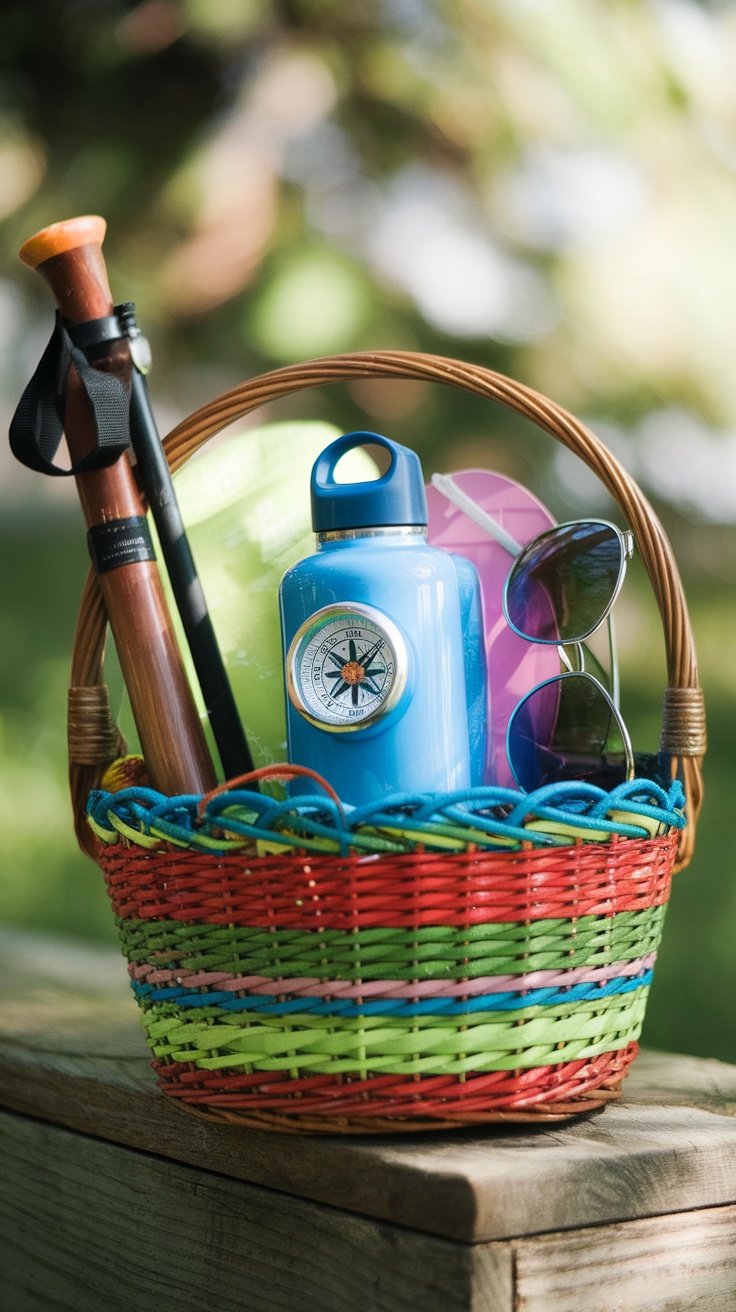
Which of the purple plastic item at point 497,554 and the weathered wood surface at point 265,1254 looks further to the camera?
the purple plastic item at point 497,554

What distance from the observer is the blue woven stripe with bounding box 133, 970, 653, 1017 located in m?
0.68

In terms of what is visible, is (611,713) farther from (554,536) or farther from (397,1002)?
(397,1002)

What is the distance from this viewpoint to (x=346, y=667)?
80 centimetres

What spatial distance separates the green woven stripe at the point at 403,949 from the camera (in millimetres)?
678

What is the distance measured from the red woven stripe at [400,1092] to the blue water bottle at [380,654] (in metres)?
0.19

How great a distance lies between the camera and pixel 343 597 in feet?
2.64

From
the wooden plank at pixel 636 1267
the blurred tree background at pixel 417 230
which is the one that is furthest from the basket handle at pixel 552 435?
the blurred tree background at pixel 417 230

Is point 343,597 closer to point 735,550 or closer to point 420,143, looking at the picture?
point 735,550

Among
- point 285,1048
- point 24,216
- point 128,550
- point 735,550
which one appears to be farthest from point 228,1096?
point 24,216

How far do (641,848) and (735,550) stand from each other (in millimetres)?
2104

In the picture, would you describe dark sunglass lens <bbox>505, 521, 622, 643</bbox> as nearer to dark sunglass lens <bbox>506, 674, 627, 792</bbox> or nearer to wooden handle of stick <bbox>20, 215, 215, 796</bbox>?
dark sunglass lens <bbox>506, 674, 627, 792</bbox>

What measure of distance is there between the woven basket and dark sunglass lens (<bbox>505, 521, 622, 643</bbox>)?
140mm

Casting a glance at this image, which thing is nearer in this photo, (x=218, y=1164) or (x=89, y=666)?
(x=218, y=1164)

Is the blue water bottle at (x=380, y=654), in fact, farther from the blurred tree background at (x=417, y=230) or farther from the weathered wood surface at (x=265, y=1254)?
the blurred tree background at (x=417, y=230)
